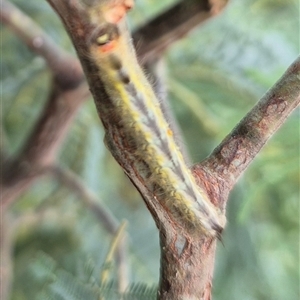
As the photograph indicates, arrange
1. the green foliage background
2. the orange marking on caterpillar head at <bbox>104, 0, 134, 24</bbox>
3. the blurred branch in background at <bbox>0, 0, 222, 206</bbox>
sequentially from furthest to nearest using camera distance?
the green foliage background < the blurred branch in background at <bbox>0, 0, 222, 206</bbox> < the orange marking on caterpillar head at <bbox>104, 0, 134, 24</bbox>

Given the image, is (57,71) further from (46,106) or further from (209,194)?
(209,194)

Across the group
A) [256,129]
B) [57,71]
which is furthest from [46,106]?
[256,129]

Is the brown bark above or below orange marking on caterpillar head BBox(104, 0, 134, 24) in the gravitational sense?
below

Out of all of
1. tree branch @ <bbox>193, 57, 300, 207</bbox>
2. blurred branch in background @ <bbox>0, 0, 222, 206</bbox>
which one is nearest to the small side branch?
tree branch @ <bbox>193, 57, 300, 207</bbox>

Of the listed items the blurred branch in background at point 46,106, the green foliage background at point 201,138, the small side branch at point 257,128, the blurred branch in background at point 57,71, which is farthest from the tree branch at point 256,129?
the green foliage background at point 201,138

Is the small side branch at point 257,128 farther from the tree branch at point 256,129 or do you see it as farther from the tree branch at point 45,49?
the tree branch at point 45,49

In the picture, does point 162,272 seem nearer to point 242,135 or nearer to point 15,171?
point 242,135

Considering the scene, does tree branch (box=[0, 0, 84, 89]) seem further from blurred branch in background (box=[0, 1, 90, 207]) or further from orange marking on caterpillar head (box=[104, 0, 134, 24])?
orange marking on caterpillar head (box=[104, 0, 134, 24])
